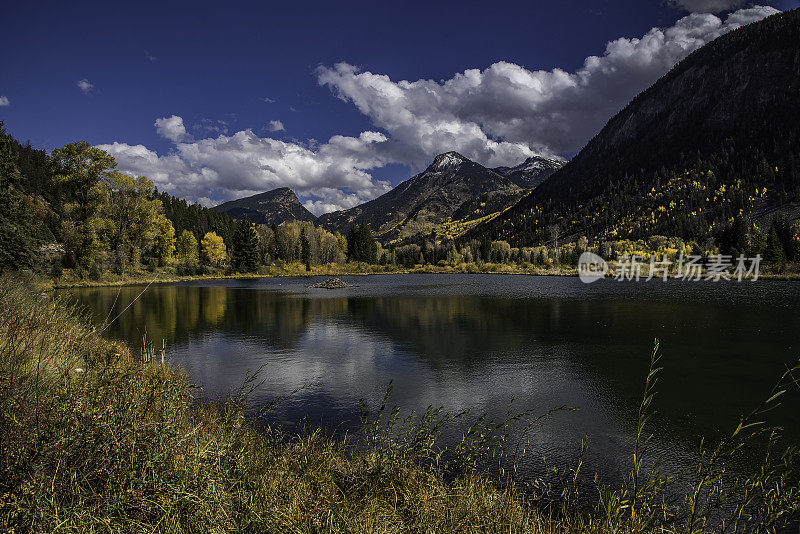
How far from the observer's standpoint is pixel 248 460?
5535 millimetres

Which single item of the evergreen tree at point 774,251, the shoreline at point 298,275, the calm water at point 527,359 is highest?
the evergreen tree at point 774,251

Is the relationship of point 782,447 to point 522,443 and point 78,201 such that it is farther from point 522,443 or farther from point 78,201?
point 78,201

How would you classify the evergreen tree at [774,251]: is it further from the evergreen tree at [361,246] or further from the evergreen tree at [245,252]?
the evergreen tree at [245,252]

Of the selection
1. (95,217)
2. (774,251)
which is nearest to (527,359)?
(95,217)

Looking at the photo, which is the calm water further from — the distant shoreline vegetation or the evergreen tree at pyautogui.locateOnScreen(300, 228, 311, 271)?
the evergreen tree at pyautogui.locateOnScreen(300, 228, 311, 271)

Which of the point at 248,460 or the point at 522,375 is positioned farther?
the point at 522,375

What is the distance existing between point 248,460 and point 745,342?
75.0 feet

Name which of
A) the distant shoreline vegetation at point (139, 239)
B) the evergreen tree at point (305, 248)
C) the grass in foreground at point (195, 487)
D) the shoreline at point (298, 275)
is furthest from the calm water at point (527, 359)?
the evergreen tree at point (305, 248)

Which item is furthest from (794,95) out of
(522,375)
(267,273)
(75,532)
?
(75,532)

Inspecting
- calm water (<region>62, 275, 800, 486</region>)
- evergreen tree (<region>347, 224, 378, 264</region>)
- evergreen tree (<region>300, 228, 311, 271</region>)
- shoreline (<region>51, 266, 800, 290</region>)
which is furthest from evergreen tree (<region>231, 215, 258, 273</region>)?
calm water (<region>62, 275, 800, 486</region>)

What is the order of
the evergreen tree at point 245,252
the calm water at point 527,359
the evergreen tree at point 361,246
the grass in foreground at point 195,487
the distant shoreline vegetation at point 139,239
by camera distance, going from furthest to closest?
the evergreen tree at point 361,246, the evergreen tree at point 245,252, the distant shoreline vegetation at point 139,239, the calm water at point 527,359, the grass in foreground at point 195,487

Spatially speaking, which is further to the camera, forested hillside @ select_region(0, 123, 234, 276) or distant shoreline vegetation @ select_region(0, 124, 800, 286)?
forested hillside @ select_region(0, 123, 234, 276)

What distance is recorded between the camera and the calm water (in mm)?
10367

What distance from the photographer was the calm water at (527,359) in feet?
34.0
